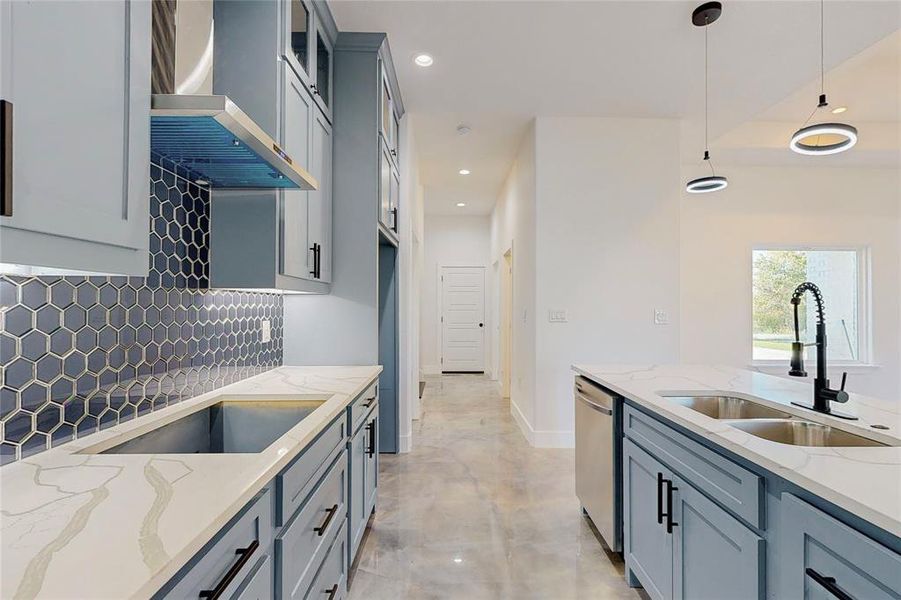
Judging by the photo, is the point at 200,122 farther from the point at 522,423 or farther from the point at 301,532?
the point at 522,423

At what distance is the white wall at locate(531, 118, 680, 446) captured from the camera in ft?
13.6

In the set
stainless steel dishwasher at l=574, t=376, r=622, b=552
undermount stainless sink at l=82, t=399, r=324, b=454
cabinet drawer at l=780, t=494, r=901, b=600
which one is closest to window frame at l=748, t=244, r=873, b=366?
stainless steel dishwasher at l=574, t=376, r=622, b=552

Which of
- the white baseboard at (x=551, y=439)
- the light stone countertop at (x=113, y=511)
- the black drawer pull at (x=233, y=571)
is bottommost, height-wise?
the white baseboard at (x=551, y=439)

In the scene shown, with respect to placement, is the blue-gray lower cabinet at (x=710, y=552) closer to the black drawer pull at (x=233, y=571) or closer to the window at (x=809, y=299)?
the black drawer pull at (x=233, y=571)

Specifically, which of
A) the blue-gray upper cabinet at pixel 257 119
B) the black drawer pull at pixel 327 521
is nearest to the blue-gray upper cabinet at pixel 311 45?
the blue-gray upper cabinet at pixel 257 119

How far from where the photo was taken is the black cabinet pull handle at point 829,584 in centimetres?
88

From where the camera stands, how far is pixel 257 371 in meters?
2.41

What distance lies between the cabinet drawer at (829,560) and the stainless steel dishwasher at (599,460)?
1.08 metres

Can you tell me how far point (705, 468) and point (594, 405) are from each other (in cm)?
94

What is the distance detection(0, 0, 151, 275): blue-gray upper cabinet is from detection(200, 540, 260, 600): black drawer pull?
25.4 inches

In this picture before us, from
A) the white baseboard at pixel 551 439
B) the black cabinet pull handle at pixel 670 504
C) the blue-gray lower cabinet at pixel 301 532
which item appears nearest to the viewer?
the blue-gray lower cabinet at pixel 301 532

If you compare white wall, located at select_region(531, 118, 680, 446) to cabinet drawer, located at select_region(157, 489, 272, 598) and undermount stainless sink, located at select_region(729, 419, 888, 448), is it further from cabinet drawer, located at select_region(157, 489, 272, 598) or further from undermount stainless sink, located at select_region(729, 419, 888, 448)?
cabinet drawer, located at select_region(157, 489, 272, 598)

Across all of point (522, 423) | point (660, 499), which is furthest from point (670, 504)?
point (522, 423)

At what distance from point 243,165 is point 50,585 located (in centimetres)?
138
